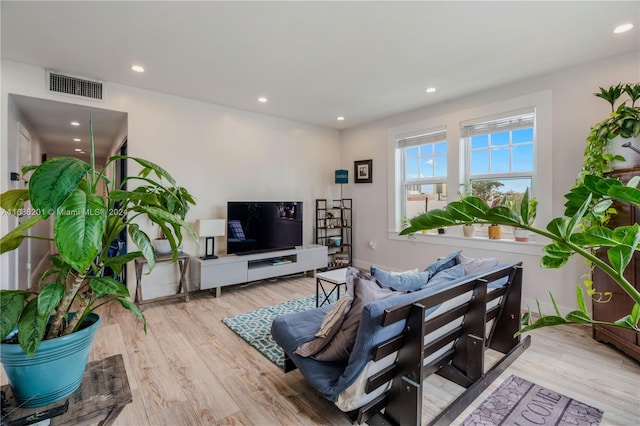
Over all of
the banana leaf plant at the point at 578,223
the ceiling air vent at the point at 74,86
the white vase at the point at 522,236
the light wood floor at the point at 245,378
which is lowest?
the light wood floor at the point at 245,378

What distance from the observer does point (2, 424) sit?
2.78 ft

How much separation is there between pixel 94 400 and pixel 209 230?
300 cm

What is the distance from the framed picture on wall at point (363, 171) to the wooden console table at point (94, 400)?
460 centimetres

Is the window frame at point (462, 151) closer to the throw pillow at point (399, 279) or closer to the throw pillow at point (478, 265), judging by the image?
the throw pillow at point (478, 265)

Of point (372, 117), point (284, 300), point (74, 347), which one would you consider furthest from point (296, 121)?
point (74, 347)

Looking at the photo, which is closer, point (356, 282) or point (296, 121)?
point (356, 282)

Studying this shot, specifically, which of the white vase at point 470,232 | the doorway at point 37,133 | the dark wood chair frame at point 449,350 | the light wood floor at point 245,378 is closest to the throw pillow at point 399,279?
the dark wood chair frame at point 449,350

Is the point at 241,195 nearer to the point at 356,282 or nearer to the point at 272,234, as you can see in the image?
the point at 272,234

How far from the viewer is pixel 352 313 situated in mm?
1583

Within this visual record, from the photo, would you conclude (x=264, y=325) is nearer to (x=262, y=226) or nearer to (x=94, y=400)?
(x=262, y=226)

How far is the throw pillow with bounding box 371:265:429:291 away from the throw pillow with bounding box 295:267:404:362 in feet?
0.13

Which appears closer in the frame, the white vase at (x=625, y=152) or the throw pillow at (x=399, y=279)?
the throw pillow at (x=399, y=279)

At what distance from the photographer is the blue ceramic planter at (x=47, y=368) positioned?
0.87 m

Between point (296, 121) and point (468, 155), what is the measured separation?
2806 mm
